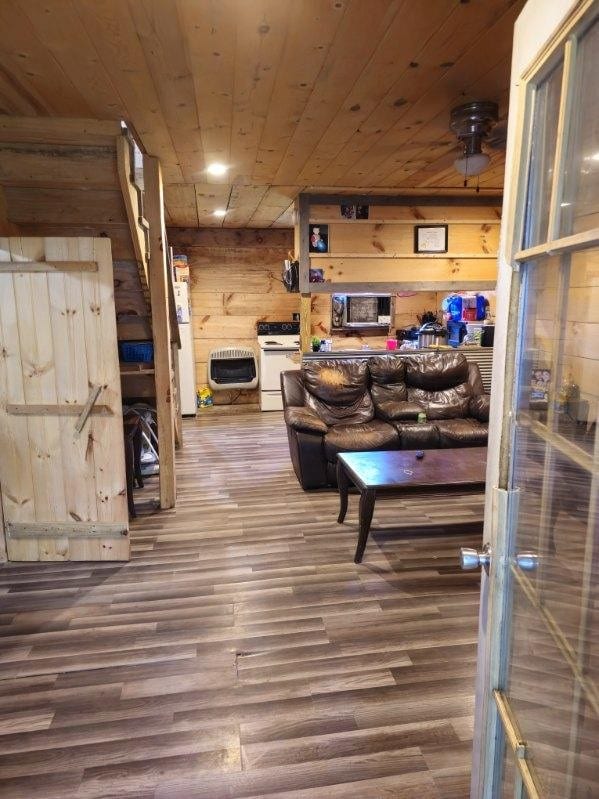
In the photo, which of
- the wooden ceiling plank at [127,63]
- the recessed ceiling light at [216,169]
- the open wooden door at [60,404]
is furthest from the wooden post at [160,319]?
the open wooden door at [60,404]

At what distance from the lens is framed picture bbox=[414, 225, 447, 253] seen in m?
5.50

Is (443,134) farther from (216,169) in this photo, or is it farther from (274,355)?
(274,355)

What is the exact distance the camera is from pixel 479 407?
15.1 feet

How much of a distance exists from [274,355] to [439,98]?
15.1 ft

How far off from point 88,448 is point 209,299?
15.9 ft

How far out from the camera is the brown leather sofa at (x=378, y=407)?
4.01 m

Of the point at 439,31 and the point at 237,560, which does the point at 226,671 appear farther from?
the point at 439,31

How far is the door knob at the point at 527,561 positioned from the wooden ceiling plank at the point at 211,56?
1998 mm

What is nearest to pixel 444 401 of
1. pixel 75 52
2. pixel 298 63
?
pixel 298 63

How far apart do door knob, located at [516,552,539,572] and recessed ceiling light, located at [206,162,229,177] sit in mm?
3714

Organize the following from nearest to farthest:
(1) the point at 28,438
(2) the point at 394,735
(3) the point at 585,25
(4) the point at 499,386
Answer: (3) the point at 585,25 < (4) the point at 499,386 < (2) the point at 394,735 < (1) the point at 28,438

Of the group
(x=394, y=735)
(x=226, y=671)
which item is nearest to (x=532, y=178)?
(x=394, y=735)

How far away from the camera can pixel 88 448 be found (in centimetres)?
285

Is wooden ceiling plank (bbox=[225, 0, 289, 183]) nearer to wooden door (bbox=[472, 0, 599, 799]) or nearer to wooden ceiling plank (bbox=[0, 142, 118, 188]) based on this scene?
wooden ceiling plank (bbox=[0, 142, 118, 188])
